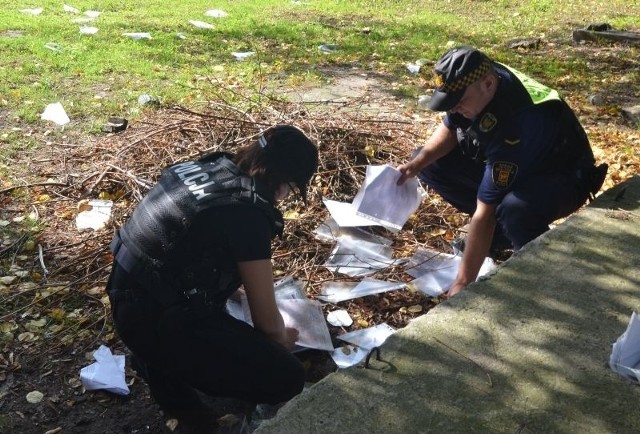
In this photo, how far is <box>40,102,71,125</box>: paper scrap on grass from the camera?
6016mm

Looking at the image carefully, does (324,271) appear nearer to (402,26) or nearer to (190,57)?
(190,57)

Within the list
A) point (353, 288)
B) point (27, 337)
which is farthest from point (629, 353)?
point (27, 337)

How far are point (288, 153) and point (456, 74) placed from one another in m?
1.03

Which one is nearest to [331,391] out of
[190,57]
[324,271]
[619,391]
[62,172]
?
[619,391]

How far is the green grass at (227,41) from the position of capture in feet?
22.4

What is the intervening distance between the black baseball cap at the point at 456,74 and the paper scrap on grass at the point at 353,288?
944mm

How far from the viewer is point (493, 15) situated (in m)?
11.2

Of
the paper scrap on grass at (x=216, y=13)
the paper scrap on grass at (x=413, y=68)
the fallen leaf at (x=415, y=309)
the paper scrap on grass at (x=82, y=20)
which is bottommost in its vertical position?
the paper scrap on grass at (x=82, y=20)

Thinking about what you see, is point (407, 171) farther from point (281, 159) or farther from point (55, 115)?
point (55, 115)

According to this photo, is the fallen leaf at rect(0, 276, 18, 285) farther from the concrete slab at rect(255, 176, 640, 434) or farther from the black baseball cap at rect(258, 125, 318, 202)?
the concrete slab at rect(255, 176, 640, 434)

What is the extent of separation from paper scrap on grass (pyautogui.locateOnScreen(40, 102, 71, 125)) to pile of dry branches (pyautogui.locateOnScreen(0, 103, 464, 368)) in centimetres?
60

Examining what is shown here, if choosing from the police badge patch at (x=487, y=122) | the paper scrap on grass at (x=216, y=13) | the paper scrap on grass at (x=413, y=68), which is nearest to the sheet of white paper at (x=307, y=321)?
the police badge patch at (x=487, y=122)

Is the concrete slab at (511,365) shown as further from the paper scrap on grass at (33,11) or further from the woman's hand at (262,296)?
the paper scrap on grass at (33,11)

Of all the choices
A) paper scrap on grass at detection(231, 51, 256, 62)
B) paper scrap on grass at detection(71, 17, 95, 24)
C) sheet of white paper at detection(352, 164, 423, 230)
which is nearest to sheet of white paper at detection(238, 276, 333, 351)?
sheet of white paper at detection(352, 164, 423, 230)
